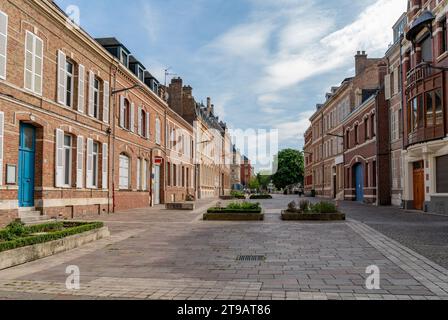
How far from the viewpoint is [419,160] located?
2405cm

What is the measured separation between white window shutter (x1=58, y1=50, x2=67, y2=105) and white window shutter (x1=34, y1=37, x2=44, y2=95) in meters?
1.36

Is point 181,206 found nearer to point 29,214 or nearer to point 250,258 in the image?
point 29,214

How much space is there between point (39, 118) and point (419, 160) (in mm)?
20015

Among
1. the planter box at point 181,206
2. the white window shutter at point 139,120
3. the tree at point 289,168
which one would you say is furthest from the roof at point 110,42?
the tree at point 289,168

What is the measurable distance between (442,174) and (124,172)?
59.1ft

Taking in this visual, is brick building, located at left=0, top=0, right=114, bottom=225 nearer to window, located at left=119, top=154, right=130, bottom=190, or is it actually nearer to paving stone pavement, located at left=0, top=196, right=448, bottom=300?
window, located at left=119, top=154, right=130, bottom=190

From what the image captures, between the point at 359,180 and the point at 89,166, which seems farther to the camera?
the point at 359,180

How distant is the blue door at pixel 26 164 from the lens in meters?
15.6

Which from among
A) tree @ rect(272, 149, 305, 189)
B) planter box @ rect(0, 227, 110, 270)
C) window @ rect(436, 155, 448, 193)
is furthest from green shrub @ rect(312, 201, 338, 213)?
tree @ rect(272, 149, 305, 189)

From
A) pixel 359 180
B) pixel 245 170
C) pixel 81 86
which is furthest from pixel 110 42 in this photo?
pixel 245 170

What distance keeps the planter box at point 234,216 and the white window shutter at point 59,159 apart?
640 centimetres

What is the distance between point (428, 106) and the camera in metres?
21.4

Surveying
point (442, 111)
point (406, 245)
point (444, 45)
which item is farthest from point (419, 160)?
point (406, 245)

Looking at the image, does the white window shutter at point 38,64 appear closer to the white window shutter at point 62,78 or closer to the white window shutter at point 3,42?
→ the white window shutter at point 62,78
